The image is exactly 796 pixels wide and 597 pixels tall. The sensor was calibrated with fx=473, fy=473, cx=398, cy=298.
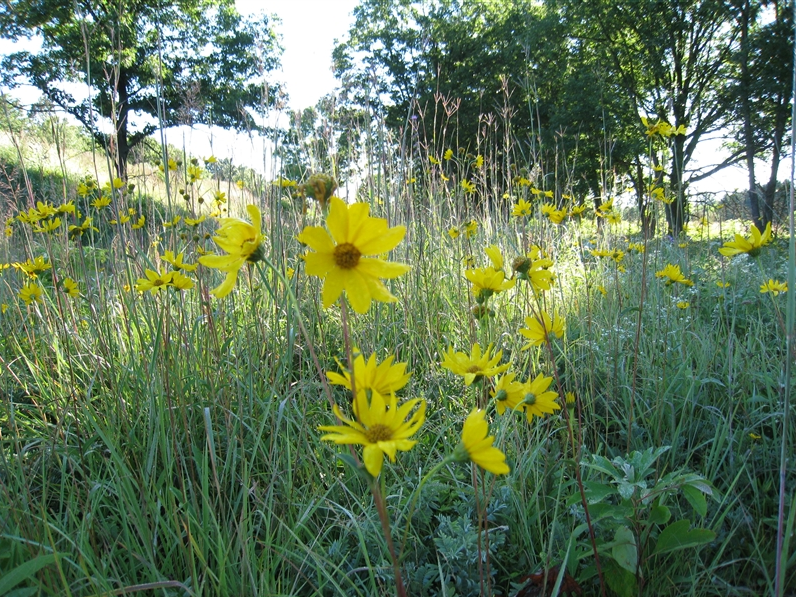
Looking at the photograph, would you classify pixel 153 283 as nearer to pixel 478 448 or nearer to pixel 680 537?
pixel 478 448

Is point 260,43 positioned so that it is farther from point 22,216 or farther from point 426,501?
point 426,501

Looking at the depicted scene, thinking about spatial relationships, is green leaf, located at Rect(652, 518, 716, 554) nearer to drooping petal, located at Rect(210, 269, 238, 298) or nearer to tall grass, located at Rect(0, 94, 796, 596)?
tall grass, located at Rect(0, 94, 796, 596)

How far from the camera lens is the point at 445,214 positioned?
3.71 meters

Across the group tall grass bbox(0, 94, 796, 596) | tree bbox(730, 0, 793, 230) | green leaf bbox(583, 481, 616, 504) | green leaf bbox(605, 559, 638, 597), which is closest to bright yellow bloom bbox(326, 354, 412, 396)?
tall grass bbox(0, 94, 796, 596)

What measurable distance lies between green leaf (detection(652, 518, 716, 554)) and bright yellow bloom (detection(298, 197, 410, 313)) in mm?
703

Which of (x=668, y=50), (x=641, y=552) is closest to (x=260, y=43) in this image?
(x=641, y=552)

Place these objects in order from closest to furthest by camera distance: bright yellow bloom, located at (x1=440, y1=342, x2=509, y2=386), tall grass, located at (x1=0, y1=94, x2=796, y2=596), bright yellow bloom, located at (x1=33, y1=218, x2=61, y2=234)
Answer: bright yellow bloom, located at (x1=440, y1=342, x2=509, y2=386), tall grass, located at (x1=0, y1=94, x2=796, y2=596), bright yellow bloom, located at (x1=33, y1=218, x2=61, y2=234)

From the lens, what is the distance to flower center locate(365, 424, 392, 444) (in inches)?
20.1

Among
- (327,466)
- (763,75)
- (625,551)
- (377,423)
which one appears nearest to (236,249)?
(377,423)

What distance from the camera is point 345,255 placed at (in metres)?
0.57

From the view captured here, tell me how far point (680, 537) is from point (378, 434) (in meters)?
0.68

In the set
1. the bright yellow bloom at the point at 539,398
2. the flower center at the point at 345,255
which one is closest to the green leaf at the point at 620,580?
the bright yellow bloom at the point at 539,398

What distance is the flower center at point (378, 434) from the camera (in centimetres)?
51

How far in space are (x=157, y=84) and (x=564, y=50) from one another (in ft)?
44.2
